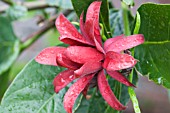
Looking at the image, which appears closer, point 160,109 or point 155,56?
point 155,56

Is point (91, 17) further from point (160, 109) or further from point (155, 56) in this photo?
point (160, 109)

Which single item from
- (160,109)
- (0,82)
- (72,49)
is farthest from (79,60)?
(160,109)

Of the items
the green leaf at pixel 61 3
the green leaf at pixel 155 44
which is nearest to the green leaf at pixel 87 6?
the green leaf at pixel 155 44

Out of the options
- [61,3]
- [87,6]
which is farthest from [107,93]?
[61,3]

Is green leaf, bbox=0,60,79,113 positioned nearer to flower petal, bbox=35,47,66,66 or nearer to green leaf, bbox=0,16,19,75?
flower petal, bbox=35,47,66,66

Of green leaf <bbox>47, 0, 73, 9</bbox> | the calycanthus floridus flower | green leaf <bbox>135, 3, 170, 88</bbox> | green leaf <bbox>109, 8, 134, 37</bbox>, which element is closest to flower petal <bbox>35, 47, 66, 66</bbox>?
the calycanthus floridus flower

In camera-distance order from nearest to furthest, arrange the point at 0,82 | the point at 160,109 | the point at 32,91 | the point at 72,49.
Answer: the point at 72,49, the point at 32,91, the point at 0,82, the point at 160,109

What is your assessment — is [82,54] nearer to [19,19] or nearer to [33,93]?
[33,93]
